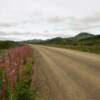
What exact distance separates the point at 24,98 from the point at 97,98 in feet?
6.96

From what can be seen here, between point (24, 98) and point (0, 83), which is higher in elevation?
point (0, 83)

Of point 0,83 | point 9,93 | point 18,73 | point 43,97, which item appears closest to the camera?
point 9,93

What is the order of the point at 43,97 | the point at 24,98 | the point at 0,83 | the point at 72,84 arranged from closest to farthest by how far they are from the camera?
the point at 0,83, the point at 24,98, the point at 43,97, the point at 72,84

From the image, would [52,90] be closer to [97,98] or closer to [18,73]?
[18,73]

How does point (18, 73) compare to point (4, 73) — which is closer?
point (4, 73)

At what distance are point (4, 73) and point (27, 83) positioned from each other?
336 centimetres

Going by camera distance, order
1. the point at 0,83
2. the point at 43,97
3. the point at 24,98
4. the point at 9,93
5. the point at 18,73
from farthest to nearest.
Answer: the point at 18,73
the point at 43,97
the point at 24,98
the point at 0,83
the point at 9,93

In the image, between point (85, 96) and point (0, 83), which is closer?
point (0, 83)

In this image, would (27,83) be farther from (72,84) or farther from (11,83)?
(11,83)

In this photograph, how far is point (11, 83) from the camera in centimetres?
629

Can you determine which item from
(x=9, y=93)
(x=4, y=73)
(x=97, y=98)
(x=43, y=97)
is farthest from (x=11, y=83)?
(x=97, y=98)

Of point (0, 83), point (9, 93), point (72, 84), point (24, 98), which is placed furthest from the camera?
point (72, 84)

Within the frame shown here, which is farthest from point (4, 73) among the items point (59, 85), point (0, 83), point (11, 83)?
point (59, 85)

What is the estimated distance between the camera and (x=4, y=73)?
280 inches
